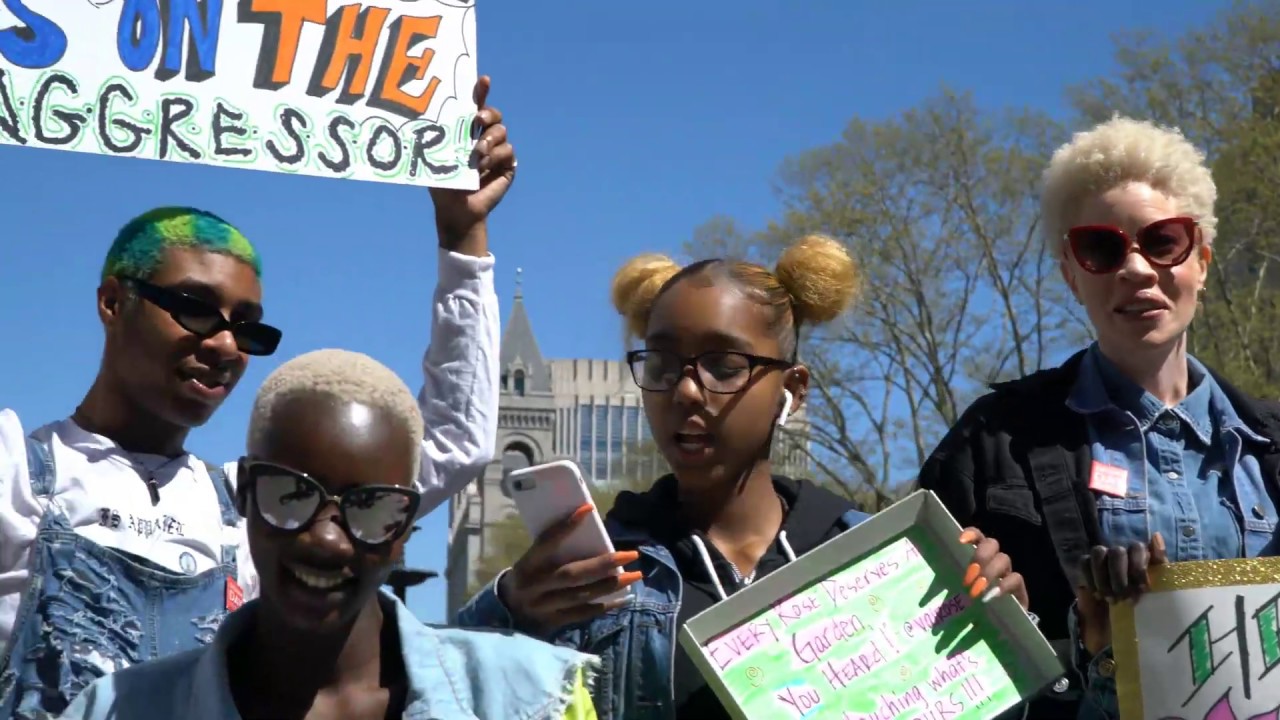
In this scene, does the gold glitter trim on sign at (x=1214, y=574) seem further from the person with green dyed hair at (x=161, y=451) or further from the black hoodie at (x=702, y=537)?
the person with green dyed hair at (x=161, y=451)

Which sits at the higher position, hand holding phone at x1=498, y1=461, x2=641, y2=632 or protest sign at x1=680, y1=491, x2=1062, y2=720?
hand holding phone at x1=498, y1=461, x2=641, y2=632

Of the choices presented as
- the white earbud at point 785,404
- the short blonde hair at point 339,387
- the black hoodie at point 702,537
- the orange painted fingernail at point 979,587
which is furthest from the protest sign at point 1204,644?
the short blonde hair at point 339,387

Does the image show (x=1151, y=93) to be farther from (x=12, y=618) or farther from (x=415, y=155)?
(x=12, y=618)

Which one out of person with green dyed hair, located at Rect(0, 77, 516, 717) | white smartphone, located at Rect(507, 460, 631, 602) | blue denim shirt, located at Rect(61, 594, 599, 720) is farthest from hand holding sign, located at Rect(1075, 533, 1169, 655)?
person with green dyed hair, located at Rect(0, 77, 516, 717)

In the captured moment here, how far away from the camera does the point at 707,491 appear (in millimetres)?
3041

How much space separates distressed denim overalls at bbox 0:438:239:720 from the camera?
2.63 m

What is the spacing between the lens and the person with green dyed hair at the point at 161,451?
2686 millimetres

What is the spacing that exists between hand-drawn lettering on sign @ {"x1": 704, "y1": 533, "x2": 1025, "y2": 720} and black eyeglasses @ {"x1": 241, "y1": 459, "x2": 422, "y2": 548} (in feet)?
2.27

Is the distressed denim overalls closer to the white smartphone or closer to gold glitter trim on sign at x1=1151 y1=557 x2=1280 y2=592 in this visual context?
the white smartphone

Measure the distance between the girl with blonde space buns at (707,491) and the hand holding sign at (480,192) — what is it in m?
0.45

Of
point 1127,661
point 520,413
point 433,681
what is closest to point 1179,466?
point 1127,661

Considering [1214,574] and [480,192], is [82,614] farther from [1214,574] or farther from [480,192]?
[1214,574]

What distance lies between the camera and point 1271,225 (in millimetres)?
16797

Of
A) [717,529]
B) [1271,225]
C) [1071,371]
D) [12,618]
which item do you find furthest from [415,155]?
[1271,225]
